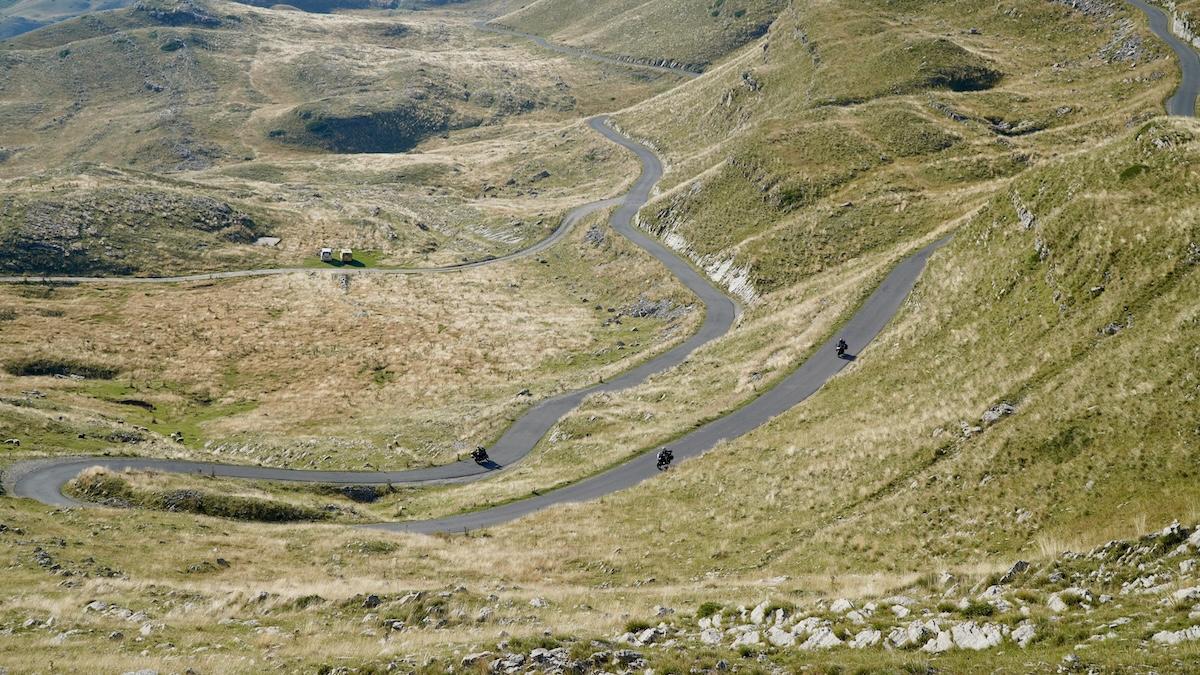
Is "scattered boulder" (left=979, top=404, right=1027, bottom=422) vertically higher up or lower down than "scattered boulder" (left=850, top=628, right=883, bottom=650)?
lower down

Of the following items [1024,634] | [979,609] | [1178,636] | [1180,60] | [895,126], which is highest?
[1180,60]

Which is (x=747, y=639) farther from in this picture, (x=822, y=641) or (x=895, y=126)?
(x=895, y=126)

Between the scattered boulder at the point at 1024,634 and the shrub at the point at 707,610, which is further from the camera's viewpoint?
the shrub at the point at 707,610

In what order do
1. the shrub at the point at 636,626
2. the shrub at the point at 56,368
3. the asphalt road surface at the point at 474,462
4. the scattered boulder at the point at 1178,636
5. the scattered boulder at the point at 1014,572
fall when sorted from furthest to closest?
1. the shrub at the point at 56,368
2. the asphalt road surface at the point at 474,462
3. the shrub at the point at 636,626
4. the scattered boulder at the point at 1014,572
5. the scattered boulder at the point at 1178,636

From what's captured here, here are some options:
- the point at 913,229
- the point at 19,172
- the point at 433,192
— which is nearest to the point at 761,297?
the point at 913,229

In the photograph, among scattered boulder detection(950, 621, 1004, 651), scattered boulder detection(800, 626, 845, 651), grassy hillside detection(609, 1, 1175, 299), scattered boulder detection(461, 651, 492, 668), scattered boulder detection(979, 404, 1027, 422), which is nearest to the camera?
scattered boulder detection(950, 621, 1004, 651)

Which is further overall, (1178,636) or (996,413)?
(996,413)

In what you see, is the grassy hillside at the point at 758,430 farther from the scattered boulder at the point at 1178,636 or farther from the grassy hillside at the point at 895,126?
the grassy hillside at the point at 895,126

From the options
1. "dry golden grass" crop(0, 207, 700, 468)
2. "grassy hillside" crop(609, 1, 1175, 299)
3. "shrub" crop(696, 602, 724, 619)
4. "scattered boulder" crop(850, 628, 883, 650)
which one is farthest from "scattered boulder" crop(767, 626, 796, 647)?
"grassy hillside" crop(609, 1, 1175, 299)

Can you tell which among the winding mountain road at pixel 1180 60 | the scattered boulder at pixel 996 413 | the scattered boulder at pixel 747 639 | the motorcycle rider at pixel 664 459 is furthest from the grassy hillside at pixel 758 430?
the winding mountain road at pixel 1180 60

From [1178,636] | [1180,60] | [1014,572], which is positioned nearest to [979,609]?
[1014,572]

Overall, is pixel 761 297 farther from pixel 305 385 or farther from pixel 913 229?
pixel 305 385

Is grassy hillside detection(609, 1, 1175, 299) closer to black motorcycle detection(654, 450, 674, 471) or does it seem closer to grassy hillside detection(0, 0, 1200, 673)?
grassy hillside detection(0, 0, 1200, 673)
